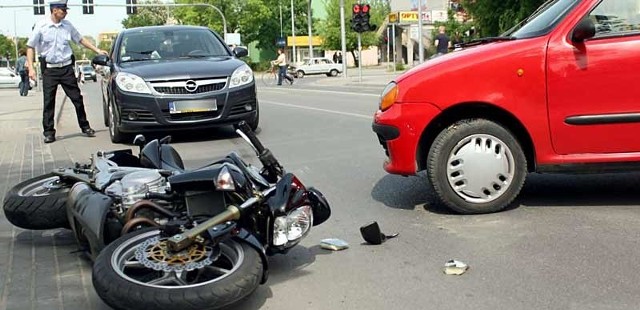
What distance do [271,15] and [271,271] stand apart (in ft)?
267

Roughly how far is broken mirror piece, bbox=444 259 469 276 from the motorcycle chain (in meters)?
1.41

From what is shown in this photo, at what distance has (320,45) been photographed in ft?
276

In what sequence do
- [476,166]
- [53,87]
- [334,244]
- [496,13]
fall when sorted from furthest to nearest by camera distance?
[496,13] < [53,87] < [476,166] < [334,244]

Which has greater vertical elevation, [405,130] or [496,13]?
[496,13]

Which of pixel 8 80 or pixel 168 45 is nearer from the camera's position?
pixel 168 45

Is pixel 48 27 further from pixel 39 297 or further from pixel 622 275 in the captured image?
pixel 622 275

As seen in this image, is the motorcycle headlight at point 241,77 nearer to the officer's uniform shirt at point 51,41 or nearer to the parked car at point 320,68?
the officer's uniform shirt at point 51,41

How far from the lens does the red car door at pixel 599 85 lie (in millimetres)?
5055

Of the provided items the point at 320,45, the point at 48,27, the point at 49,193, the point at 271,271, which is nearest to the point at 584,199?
the point at 271,271

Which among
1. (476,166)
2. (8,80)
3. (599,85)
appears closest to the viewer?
(599,85)

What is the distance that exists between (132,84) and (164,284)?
642 cm

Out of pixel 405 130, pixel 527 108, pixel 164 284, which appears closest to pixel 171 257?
pixel 164 284

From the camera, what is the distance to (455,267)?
13.6 feet

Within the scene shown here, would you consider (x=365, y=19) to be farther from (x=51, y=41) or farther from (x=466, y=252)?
(x=466, y=252)
